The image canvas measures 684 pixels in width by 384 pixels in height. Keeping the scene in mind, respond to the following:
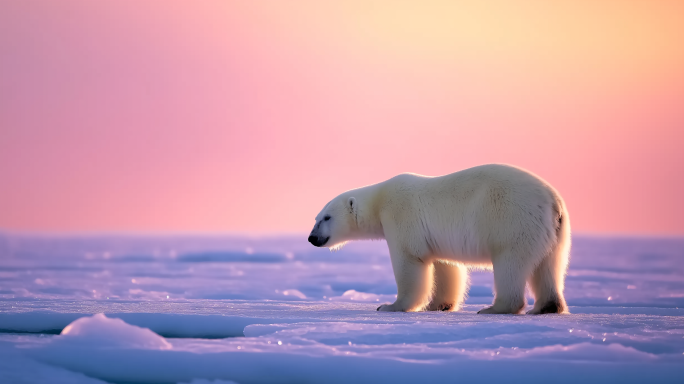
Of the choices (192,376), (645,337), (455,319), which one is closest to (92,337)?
(192,376)

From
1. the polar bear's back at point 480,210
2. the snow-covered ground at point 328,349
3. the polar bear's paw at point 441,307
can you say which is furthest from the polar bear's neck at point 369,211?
the snow-covered ground at point 328,349

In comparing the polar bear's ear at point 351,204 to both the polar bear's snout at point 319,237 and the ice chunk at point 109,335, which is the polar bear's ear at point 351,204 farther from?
the ice chunk at point 109,335

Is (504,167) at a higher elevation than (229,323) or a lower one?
higher

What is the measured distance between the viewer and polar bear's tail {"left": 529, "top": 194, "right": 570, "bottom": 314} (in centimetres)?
536

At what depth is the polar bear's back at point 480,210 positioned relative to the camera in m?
5.21

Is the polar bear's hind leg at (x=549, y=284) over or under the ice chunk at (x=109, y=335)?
over

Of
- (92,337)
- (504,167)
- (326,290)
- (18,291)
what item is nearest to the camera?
(92,337)

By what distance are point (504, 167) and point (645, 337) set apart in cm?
195

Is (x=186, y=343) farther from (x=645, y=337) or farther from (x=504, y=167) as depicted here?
(x=504, y=167)

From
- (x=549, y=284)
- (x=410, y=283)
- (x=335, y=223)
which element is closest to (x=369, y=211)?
(x=335, y=223)

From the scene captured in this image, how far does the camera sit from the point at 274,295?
9.45 m

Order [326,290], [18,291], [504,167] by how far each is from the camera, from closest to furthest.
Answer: [504,167], [18,291], [326,290]

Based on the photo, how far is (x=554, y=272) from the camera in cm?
541

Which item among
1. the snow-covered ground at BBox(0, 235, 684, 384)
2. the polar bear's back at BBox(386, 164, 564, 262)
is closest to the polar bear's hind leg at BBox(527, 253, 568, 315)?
the polar bear's back at BBox(386, 164, 564, 262)
